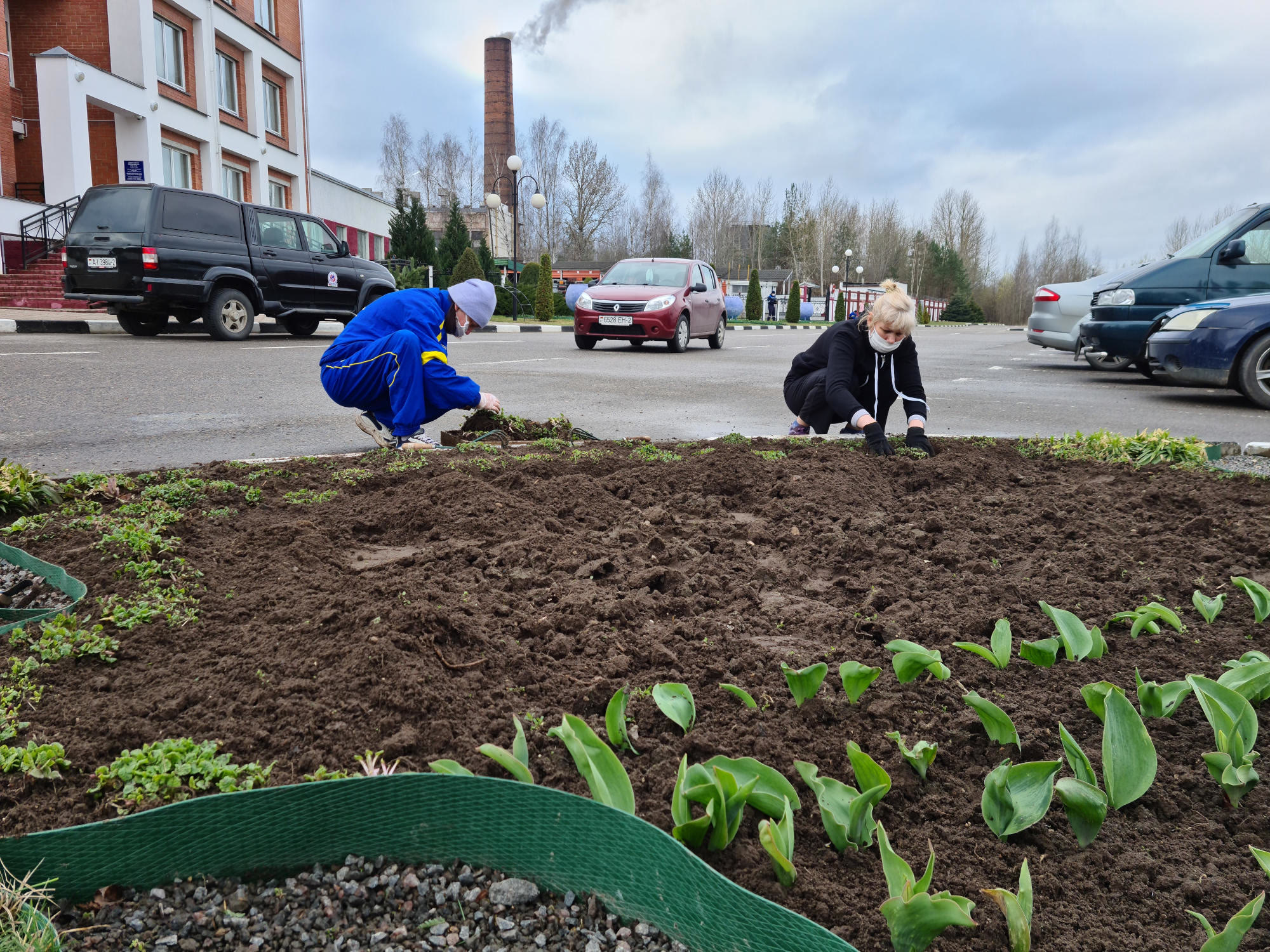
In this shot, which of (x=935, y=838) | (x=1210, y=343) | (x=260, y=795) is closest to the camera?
(x=260, y=795)

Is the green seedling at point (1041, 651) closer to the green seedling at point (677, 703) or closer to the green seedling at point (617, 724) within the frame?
A: the green seedling at point (677, 703)

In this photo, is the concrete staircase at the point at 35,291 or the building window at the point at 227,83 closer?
the concrete staircase at the point at 35,291

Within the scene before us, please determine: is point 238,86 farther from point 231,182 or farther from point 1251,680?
point 1251,680

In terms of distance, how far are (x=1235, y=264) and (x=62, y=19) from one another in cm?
2631

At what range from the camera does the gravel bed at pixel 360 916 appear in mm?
1341

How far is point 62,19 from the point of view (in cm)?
2305

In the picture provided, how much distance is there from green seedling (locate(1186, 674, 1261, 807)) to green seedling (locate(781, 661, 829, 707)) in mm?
688

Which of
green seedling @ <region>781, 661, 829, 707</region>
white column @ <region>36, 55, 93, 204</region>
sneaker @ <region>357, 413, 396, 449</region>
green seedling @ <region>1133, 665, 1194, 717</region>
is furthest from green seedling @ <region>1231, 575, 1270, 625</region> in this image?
white column @ <region>36, 55, 93, 204</region>

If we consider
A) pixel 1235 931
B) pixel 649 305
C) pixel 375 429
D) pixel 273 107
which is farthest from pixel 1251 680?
pixel 273 107

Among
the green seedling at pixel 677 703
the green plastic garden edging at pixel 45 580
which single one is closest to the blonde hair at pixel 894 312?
the green seedling at pixel 677 703

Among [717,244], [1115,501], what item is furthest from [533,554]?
[717,244]

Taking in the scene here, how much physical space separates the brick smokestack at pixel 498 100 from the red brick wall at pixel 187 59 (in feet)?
117

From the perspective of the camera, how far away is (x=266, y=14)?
1182 inches

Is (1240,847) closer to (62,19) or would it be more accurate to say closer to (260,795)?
(260,795)
